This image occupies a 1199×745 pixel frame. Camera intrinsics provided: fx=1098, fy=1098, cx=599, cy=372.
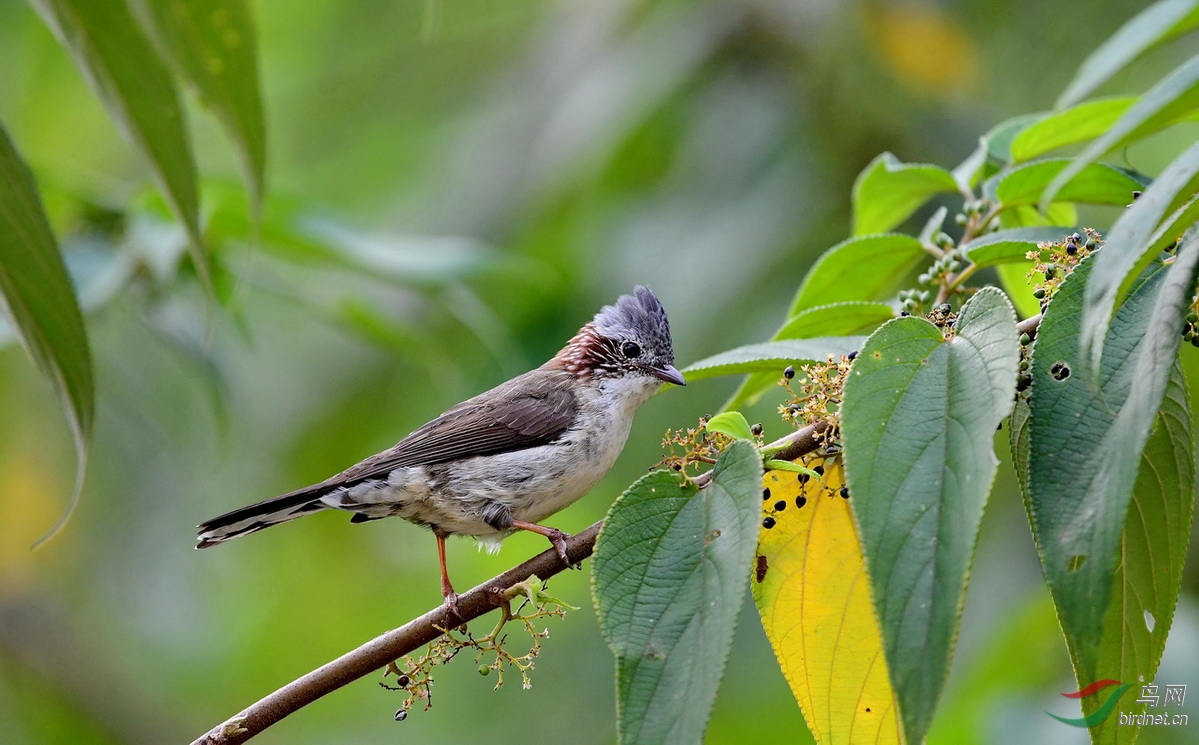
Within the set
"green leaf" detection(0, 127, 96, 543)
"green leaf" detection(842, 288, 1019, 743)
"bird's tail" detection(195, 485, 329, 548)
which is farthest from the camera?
"bird's tail" detection(195, 485, 329, 548)

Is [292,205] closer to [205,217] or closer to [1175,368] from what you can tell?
[205,217]

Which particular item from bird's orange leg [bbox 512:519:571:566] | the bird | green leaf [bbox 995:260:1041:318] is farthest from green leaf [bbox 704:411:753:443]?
the bird

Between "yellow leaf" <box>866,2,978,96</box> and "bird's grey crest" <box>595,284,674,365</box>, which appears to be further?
"yellow leaf" <box>866,2,978,96</box>

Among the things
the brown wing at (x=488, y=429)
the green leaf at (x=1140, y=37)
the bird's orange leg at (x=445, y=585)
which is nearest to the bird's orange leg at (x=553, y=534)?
the bird's orange leg at (x=445, y=585)

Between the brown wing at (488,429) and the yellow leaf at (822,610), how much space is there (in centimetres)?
205

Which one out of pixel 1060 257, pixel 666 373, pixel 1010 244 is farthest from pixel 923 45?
pixel 1060 257

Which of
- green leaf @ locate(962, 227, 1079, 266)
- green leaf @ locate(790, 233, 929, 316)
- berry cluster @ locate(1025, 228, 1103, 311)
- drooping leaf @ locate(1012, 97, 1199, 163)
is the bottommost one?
berry cluster @ locate(1025, 228, 1103, 311)

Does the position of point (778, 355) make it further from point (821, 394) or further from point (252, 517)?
point (252, 517)

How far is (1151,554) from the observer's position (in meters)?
1.91

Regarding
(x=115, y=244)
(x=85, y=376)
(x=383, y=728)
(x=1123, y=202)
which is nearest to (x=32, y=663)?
(x=383, y=728)

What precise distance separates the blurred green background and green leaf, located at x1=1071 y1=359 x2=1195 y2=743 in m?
1.98

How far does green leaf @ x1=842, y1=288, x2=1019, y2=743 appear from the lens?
1512mm

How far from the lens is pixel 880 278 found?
9.69 feet

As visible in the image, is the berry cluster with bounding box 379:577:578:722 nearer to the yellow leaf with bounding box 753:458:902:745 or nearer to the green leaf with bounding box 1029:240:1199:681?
the yellow leaf with bounding box 753:458:902:745
